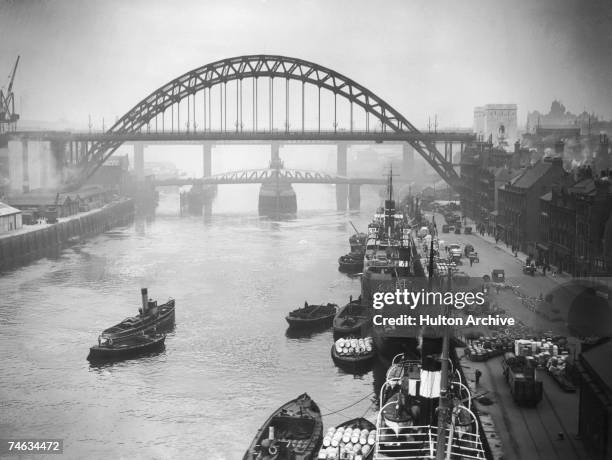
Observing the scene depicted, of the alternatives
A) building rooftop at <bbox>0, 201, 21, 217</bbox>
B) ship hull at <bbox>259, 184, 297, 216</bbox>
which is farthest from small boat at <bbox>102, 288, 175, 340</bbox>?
ship hull at <bbox>259, 184, 297, 216</bbox>

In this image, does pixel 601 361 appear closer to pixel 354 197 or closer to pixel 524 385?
pixel 524 385

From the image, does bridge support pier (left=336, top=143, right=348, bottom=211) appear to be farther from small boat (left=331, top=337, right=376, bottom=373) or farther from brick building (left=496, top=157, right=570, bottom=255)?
small boat (left=331, top=337, right=376, bottom=373)

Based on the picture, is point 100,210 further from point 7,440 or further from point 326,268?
point 7,440

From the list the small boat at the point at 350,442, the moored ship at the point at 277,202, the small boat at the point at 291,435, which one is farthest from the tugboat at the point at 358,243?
the moored ship at the point at 277,202

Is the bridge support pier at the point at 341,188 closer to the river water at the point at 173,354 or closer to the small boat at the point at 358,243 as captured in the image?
the small boat at the point at 358,243

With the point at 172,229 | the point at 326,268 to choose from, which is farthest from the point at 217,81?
the point at 326,268

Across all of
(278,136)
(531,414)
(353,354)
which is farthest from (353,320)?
(278,136)
